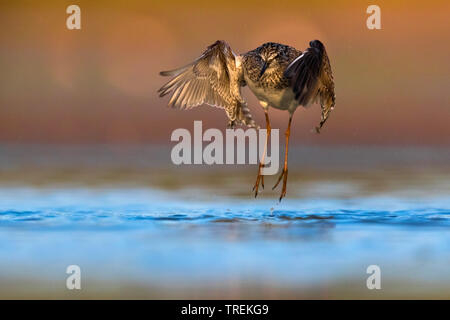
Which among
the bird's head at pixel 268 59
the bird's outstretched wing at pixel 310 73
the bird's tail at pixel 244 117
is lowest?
the bird's tail at pixel 244 117

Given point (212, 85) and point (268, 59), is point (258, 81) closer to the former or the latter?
point (268, 59)

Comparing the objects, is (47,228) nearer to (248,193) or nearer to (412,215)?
(248,193)

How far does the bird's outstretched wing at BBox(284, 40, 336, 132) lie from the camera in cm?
670

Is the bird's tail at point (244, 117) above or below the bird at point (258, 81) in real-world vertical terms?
below

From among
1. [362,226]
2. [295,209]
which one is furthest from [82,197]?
[362,226]

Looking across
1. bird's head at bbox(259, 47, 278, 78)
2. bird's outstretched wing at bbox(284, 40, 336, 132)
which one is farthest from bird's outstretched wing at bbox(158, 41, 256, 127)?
bird's outstretched wing at bbox(284, 40, 336, 132)

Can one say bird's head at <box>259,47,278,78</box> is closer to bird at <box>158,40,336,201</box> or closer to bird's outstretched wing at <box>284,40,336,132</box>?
bird at <box>158,40,336,201</box>

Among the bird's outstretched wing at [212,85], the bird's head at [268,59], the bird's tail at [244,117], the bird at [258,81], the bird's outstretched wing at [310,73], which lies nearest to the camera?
the bird's outstretched wing at [310,73]

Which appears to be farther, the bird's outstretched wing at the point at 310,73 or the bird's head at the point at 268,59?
the bird's head at the point at 268,59

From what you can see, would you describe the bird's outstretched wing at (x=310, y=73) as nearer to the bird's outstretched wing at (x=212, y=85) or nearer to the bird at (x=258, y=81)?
the bird at (x=258, y=81)

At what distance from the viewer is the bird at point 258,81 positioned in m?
6.98

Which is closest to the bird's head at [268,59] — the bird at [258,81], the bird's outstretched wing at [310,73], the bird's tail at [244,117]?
the bird at [258,81]

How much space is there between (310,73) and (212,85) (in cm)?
203

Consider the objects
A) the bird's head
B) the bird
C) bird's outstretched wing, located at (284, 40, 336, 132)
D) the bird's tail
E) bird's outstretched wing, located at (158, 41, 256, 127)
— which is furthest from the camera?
the bird's tail
